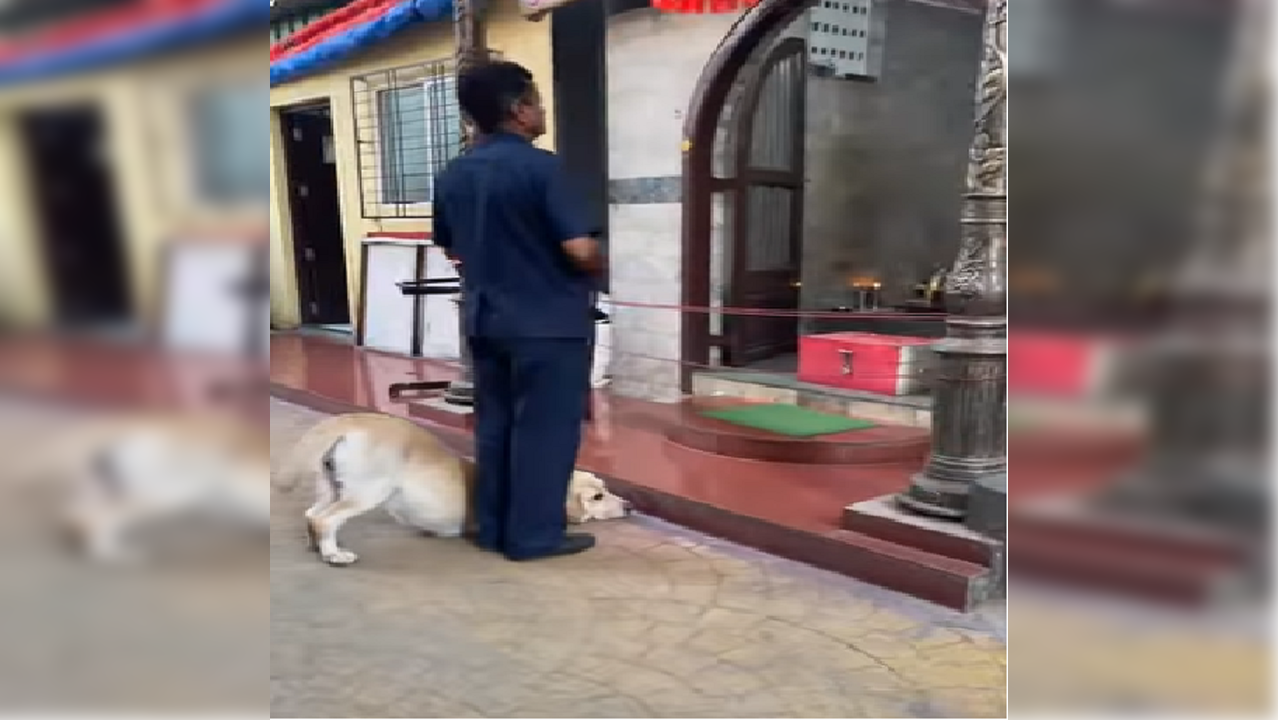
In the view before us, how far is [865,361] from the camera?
201 inches

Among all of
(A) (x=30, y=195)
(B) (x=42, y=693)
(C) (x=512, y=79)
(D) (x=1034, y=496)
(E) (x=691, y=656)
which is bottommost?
(E) (x=691, y=656)

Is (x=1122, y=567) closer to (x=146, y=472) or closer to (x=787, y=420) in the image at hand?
(x=146, y=472)

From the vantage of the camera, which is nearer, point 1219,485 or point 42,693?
point 1219,485

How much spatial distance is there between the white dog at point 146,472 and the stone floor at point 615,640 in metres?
1.41

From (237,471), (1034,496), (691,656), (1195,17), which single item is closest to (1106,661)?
(1034,496)

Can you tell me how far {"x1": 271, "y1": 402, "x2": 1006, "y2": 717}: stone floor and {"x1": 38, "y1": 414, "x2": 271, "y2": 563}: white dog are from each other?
1.41m

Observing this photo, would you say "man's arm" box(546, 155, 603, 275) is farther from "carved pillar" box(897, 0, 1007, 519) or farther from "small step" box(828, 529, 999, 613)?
"small step" box(828, 529, 999, 613)

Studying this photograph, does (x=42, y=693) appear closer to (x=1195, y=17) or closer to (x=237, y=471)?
(x=237, y=471)

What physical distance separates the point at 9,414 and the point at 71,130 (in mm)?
169

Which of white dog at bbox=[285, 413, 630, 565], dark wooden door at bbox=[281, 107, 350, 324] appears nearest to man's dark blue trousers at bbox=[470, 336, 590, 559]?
white dog at bbox=[285, 413, 630, 565]

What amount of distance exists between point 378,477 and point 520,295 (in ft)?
2.49

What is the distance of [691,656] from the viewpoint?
2516 mm

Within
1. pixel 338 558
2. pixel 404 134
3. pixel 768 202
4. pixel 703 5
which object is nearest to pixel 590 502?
pixel 338 558

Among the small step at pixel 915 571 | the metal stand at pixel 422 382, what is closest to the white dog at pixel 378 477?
the small step at pixel 915 571
